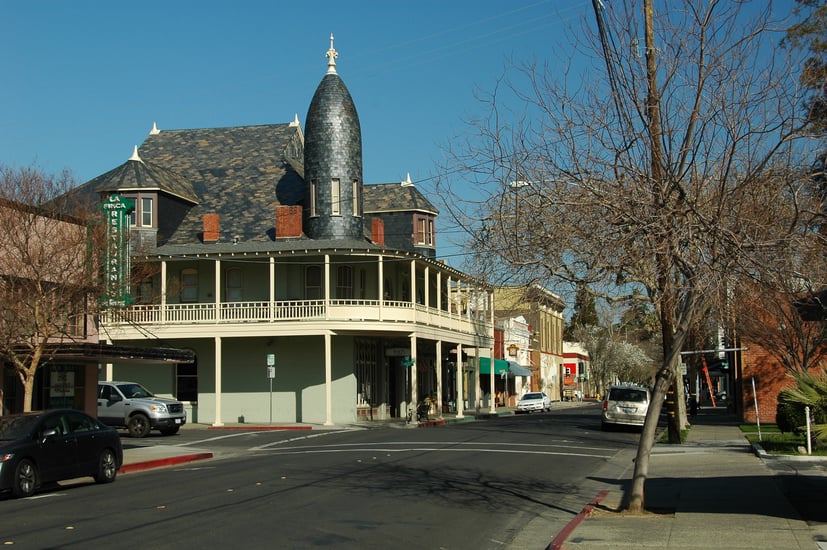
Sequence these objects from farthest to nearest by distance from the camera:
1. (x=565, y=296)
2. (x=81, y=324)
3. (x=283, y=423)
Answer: (x=283, y=423), (x=81, y=324), (x=565, y=296)

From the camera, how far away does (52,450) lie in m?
16.8

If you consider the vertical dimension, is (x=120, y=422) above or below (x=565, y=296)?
below

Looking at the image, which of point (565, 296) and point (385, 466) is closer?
point (565, 296)

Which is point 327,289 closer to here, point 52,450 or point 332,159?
point 332,159

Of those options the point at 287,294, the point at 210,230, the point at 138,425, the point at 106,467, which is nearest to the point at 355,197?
the point at 287,294

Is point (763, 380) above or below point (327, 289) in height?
below

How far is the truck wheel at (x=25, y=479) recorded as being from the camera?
15.7 m

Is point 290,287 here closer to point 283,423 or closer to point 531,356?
point 283,423

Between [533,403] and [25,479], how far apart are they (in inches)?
1598

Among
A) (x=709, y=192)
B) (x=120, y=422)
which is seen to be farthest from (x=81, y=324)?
(x=709, y=192)

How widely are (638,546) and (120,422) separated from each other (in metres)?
25.3

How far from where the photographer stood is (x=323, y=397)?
40906 millimetres

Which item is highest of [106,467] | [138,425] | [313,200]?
[313,200]

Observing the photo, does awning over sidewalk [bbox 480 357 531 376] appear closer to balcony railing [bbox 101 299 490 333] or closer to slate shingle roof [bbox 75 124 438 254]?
slate shingle roof [bbox 75 124 438 254]
